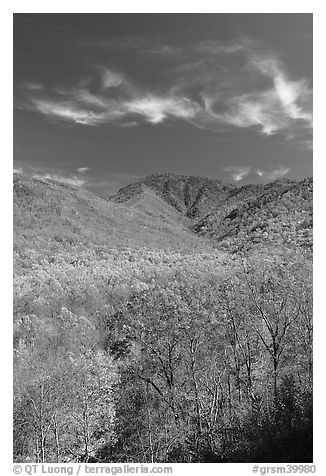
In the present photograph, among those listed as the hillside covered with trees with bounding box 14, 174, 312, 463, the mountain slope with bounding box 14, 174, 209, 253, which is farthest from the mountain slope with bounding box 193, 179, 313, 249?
the hillside covered with trees with bounding box 14, 174, 312, 463

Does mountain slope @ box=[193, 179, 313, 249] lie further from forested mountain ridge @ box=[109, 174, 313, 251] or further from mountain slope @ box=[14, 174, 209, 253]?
mountain slope @ box=[14, 174, 209, 253]

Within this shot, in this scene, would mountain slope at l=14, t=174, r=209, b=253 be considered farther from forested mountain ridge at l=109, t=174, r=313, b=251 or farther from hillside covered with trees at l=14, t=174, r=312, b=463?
forested mountain ridge at l=109, t=174, r=313, b=251

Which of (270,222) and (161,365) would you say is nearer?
(161,365)

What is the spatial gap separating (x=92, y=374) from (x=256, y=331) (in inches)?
480

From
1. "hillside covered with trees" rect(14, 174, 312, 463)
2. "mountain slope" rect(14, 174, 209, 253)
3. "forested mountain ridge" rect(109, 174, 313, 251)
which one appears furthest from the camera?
"forested mountain ridge" rect(109, 174, 313, 251)

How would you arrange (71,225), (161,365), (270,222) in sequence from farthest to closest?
(270,222)
(71,225)
(161,365)

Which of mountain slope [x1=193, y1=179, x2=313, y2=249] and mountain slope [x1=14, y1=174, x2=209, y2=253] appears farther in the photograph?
mountain slope [x1=193, y1=179, x2=313, y2=249]

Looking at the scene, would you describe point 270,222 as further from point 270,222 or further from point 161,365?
point 161,365

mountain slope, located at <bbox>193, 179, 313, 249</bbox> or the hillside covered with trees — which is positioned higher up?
mountain slope, located at <bbox>193, 179, 313, 249</bbox>

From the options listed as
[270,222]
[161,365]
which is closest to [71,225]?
[270,222]

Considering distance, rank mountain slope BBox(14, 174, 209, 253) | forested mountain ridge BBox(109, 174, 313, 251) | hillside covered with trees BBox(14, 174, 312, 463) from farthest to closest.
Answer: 1. forested mountain ridge BBox(109, 174, 313, 251)
2. mountain slope BBox(14, 174, 209, 253)
3. hillside covered with trees BBox(14, 174, 312, 463)

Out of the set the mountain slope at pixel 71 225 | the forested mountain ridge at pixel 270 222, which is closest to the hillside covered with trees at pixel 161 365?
the mountain slope at pixel 71 225

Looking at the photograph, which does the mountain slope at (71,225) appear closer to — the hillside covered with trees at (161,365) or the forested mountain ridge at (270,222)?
the hillside covered with trees at (161,365)
